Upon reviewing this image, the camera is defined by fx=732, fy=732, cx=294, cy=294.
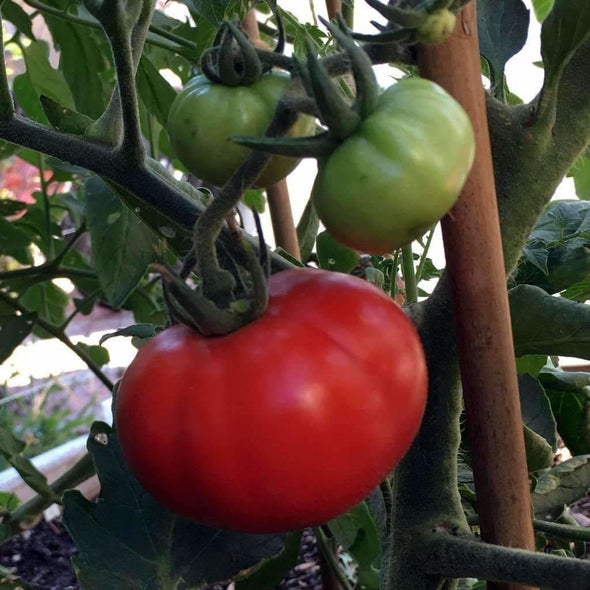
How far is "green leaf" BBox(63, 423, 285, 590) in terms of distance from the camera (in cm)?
55

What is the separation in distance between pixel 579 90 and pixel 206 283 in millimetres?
240

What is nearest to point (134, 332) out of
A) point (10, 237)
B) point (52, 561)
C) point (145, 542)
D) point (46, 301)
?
point (145, 542)

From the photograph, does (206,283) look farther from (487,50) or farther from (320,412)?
(487,50)

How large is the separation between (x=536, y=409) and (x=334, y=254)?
0.24 meters

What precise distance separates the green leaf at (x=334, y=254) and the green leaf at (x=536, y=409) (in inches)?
8.0

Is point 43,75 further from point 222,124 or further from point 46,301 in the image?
point 222,124

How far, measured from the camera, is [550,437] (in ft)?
2.01

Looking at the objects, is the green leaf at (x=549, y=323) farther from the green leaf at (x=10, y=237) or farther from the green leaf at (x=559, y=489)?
the green leaf at (x=10, y=237)

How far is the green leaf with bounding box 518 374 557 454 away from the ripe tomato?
30 centimetres

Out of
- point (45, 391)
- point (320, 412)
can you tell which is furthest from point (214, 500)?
point (45, 391)

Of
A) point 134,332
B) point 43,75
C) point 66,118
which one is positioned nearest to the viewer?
point 66,118

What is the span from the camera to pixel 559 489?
22.6 inches

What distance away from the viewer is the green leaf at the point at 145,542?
0.55m

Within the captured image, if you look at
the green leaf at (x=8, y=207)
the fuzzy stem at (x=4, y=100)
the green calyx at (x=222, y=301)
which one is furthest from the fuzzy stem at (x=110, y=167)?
the green leaf at (x=8, y=207)
